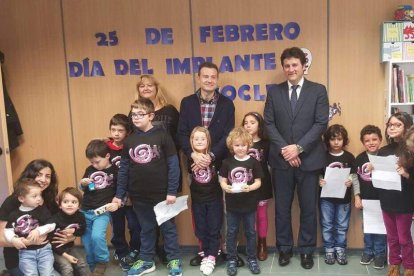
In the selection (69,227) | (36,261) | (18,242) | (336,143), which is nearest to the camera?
(18,242)

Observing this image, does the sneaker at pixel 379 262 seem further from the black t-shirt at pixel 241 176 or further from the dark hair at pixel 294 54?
the dark hair at pixel 294 54

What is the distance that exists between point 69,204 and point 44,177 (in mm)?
257

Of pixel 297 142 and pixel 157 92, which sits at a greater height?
pixel 157 92

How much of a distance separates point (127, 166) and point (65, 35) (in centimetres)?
138

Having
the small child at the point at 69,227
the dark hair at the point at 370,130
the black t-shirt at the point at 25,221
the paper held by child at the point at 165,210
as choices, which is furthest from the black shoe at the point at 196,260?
the dark hair at the point at 370,130

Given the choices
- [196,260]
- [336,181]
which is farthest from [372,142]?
[196,260]

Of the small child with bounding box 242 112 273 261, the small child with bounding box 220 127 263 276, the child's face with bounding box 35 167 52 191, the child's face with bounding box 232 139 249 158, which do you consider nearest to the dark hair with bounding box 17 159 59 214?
the child's face with bounding box 35 167 52 191

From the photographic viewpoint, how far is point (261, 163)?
11.7 feet

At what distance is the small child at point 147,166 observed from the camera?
3.31 m

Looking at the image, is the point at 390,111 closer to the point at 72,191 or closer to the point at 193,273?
the point at 193,273

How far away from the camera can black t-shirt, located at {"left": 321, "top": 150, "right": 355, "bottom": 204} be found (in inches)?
138

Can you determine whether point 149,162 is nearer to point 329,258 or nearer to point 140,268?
point 140,268

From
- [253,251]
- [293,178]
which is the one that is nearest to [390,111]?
[293,178]

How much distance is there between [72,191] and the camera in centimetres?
307
